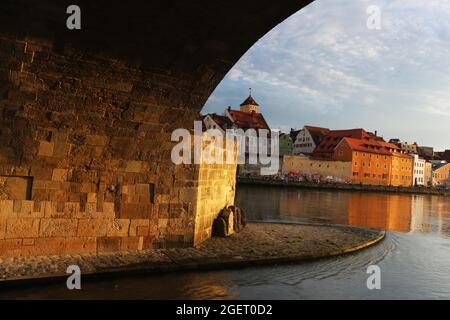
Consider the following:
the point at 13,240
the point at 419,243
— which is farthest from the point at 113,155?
Answer: the point at 419,243

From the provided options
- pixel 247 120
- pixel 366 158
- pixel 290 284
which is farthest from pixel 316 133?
pixel 290 284

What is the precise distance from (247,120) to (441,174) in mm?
52169

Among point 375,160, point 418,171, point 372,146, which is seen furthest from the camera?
point 418,171

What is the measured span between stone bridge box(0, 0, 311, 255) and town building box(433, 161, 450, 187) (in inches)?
3904

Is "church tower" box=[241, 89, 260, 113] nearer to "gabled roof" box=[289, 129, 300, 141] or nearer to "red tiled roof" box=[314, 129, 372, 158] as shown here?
"gabled roof" box=[289, 129, 300, 141]

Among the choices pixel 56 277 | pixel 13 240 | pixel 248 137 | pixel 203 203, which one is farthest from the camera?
pixel 248 137

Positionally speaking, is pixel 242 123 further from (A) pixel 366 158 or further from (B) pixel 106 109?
(B) pixel 106 109

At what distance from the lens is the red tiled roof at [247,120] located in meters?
72.2

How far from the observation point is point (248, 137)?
238 ft

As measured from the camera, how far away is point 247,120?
244 ft

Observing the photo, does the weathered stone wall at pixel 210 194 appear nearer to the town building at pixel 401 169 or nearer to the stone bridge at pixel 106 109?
the stone bridge at pixel 106 109
